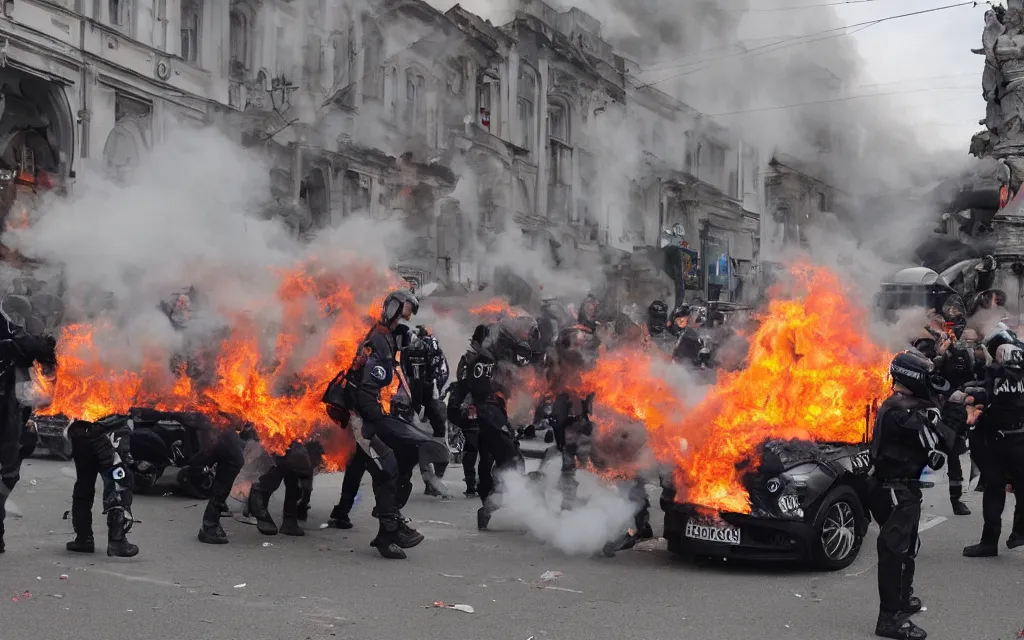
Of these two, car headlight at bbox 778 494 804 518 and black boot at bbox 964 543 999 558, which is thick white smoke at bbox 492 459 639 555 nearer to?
car headlight at bbox 778 494 804 518

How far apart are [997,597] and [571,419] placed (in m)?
3.92

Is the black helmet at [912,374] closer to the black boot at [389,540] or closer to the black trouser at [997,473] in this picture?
the black trouser at [997,473]

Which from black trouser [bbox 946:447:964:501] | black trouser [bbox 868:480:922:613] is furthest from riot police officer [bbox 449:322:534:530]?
black trouser [bbox 946:447:964:501]

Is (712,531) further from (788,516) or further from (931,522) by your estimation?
(931,522)

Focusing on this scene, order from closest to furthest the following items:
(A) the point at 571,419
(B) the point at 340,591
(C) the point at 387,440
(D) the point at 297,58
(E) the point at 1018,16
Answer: (B) the point at 340,591
(C) the point at 387,440
(A) the point at 571,419
(D) the point at 297,58
(E) the point at 1018,16

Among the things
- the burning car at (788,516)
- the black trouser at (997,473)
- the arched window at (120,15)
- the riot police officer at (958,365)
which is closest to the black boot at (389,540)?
the burning car at (788,516)

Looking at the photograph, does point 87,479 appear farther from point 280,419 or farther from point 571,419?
point 571,419

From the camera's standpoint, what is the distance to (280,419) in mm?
8453

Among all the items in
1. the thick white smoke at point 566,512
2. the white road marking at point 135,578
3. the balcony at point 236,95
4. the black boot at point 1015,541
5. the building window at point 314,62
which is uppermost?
the building window at point 314,62

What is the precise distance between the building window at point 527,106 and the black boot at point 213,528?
15.5m

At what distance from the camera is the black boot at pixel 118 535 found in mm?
7309

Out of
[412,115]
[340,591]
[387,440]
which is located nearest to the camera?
[340,591]

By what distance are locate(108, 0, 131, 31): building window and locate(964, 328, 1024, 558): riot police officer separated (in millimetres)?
15596

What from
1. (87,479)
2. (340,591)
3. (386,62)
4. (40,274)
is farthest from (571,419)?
(386,62)
